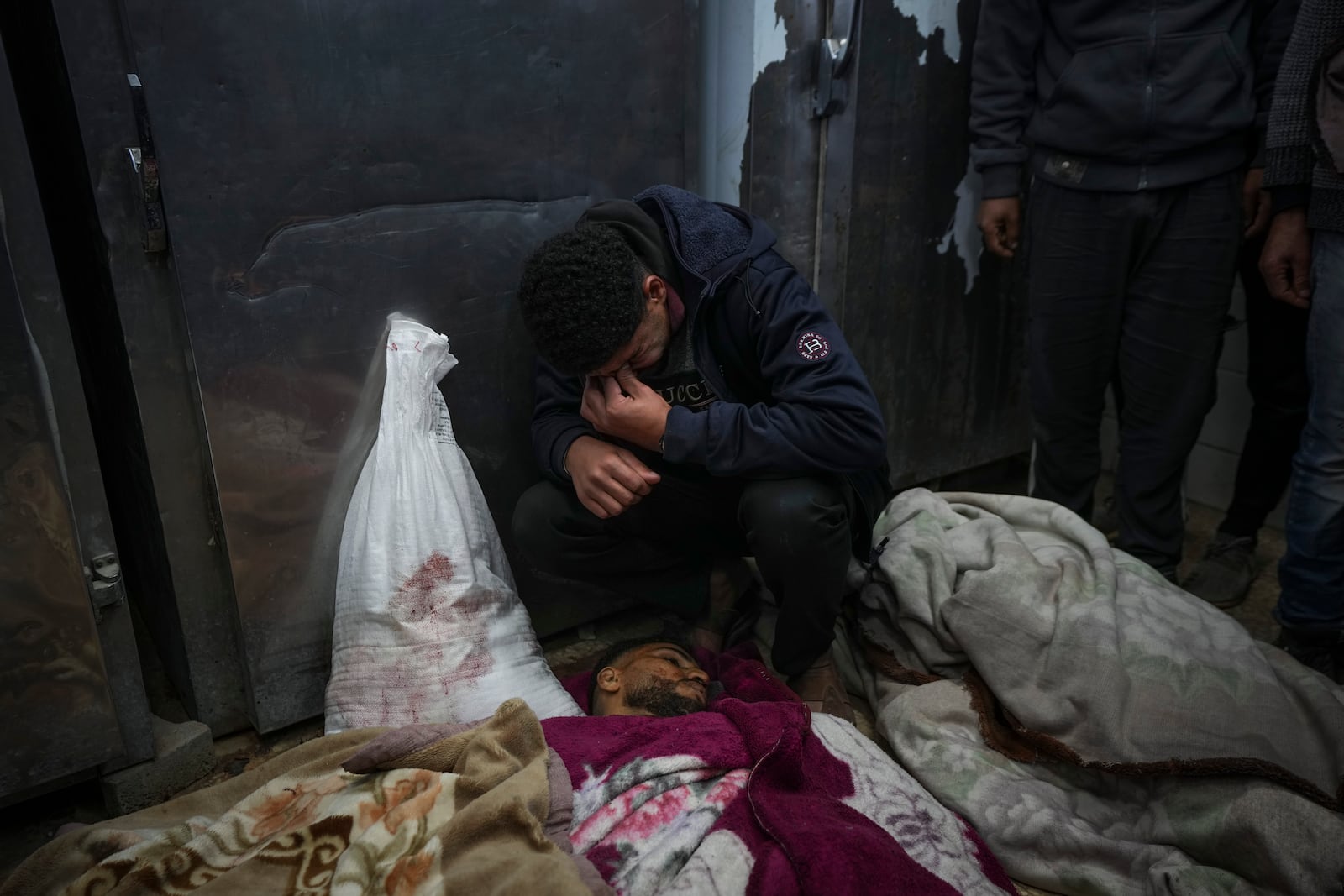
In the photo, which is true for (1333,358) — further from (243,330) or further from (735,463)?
(243,330)

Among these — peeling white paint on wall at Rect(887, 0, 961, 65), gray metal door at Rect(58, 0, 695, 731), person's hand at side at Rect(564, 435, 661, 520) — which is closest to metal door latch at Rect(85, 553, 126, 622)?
gray metal door at Rect(58, 0, 695, 731)

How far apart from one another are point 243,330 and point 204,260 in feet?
0.47

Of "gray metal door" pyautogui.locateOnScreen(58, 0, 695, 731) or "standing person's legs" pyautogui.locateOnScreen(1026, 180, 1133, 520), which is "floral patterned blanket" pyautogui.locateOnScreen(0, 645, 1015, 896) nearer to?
"gray metal door" pyautogui.locateOnScreen(58, 0, 695, 731)

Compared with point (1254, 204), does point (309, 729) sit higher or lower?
lower

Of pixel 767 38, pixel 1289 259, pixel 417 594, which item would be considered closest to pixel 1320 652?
pixel 1289 259

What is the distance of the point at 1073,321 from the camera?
2.58m

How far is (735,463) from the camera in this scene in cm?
194

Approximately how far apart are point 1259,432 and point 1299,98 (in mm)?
966

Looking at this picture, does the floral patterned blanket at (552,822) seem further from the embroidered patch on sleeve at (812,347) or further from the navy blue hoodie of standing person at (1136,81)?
the navy blue hoodie of standing person at (1136,81)

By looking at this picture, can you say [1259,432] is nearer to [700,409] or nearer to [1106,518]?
[1106,518]

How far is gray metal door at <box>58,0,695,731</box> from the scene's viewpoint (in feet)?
5.72

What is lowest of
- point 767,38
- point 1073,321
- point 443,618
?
point 443,618

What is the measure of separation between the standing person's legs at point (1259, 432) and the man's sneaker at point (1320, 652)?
37cm

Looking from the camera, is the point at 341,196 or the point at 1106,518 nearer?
the point at 341,196
